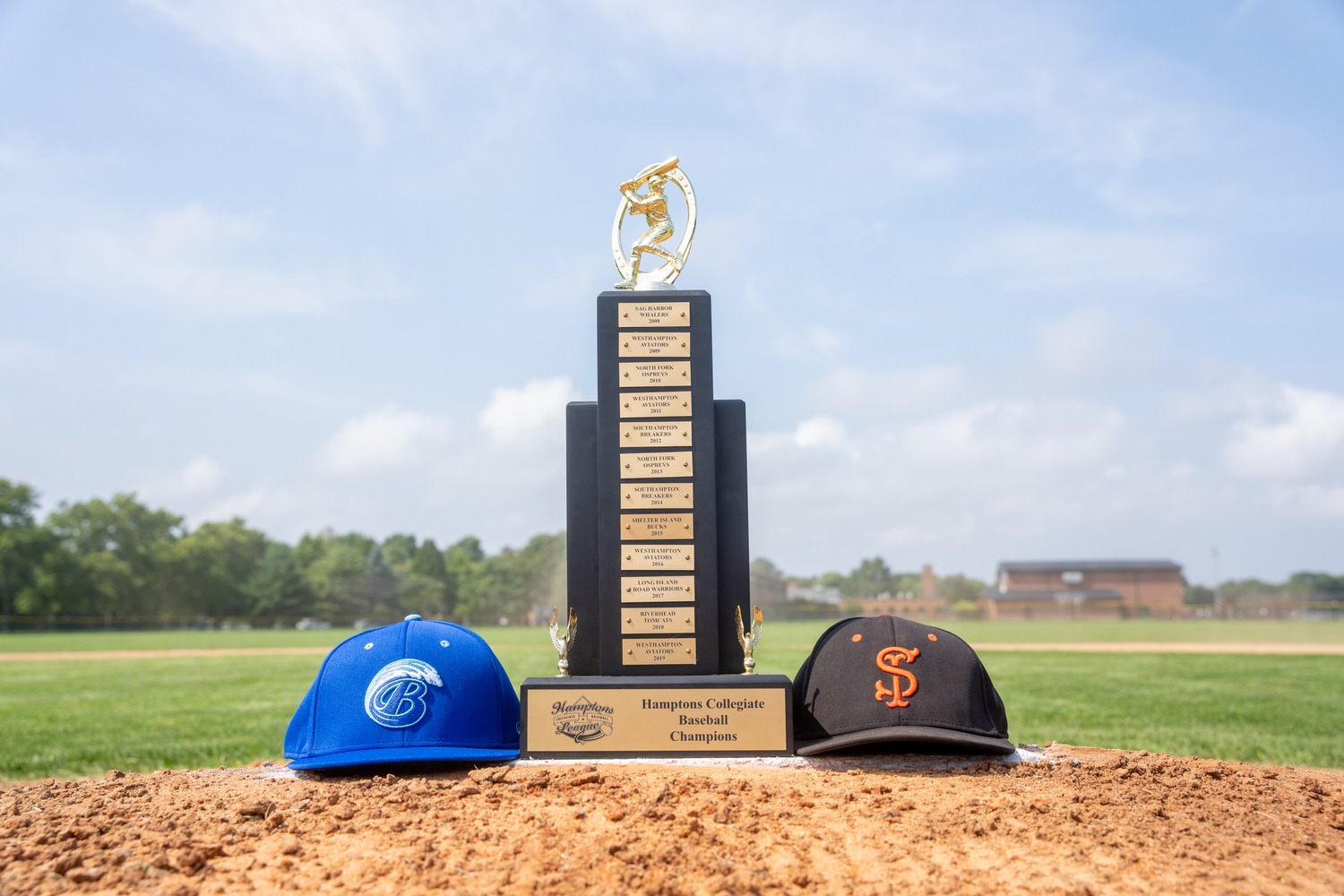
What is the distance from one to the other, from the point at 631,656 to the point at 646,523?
68 cm

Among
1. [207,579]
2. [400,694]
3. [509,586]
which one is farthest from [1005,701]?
[207,579]

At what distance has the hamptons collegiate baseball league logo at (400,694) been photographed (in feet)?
11.8

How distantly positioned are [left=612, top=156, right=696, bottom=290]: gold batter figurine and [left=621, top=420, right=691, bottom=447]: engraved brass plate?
80 centimetres

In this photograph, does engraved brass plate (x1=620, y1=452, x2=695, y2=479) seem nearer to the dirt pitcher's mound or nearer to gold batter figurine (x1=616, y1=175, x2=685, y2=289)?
gold batter figurine (x1=616, y1=175, x2=685, y2=289)

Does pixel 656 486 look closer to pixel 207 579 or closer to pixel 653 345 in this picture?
pixel 653 345

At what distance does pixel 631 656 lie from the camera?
4.48m

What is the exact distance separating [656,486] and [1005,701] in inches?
417

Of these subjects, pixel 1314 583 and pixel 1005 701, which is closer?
pixel 1005 701

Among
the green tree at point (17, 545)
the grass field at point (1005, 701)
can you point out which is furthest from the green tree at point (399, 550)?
the grass field at point (1005, 701)

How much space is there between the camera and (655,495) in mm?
4578

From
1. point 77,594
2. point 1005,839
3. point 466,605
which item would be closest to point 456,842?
point 1005,839

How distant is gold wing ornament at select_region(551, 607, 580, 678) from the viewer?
14.1ft

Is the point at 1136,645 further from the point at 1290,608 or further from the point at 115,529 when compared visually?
the point at 115,529

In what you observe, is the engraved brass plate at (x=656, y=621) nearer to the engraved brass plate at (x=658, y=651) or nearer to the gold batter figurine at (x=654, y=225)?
the engraved brass plate at (x=658, y=651)
